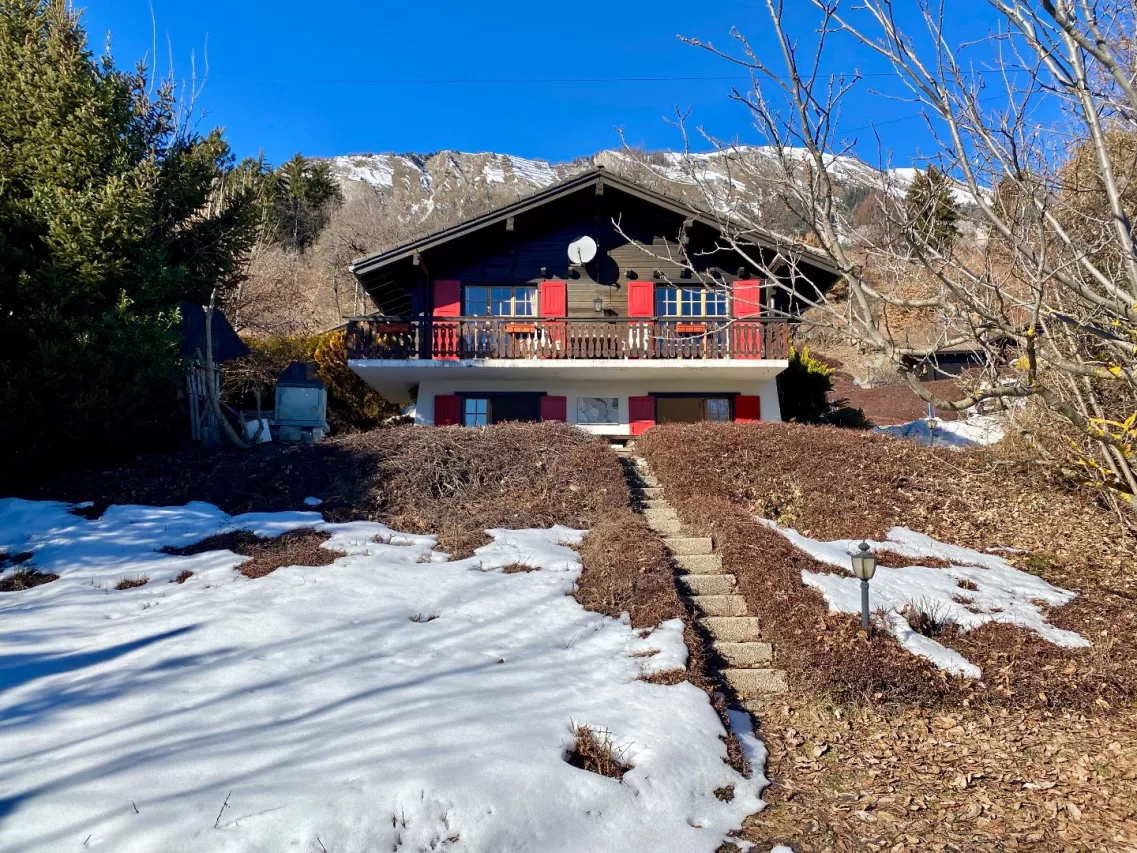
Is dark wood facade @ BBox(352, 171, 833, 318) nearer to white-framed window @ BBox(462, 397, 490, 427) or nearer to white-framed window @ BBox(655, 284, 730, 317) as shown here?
white-framed window @ BBox(655, 284, 730, 317)

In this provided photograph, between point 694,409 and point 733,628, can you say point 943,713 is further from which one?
point 694,409

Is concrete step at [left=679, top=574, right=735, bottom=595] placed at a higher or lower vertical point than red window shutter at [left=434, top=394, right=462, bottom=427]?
lower

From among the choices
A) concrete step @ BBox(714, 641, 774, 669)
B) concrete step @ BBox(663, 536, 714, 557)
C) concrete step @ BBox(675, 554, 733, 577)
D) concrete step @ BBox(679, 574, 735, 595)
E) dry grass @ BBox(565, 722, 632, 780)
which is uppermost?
concrete step @ BBox(663, 536, 714, 557)

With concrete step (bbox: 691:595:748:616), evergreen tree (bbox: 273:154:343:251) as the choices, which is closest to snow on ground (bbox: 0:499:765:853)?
concrete step (bbox: 691:595:748:616)

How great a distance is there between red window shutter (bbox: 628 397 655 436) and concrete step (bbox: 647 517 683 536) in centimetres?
732

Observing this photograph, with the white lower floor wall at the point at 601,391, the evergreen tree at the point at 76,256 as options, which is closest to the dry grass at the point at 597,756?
the evergreen tree at the point at 76,256

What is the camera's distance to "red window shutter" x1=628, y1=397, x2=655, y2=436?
1719 cm

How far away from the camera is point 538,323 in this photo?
16781 mm

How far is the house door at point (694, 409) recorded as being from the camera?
17.7 m

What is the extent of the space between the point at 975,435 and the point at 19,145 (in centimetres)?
2428

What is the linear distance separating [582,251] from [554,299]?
135 cm

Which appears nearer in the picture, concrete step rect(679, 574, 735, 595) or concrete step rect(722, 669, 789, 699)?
concrete step rect(722, 669, 789, 699)

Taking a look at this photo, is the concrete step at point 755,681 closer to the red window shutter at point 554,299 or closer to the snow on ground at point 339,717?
the snow on ground at point 339,717

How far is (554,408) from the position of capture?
17.3 metres
